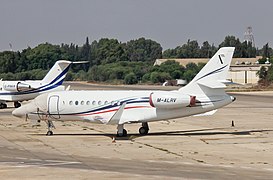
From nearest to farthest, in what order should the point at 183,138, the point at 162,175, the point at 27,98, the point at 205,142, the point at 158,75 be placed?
1. the point at 162,175
2. the point at 205,142
3. the point at 183,138
4. the point at 27,98
5. the point at 158,75

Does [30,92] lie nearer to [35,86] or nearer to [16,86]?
[35,86]

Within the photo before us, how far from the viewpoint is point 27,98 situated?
71625mm

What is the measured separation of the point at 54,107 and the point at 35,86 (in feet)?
103

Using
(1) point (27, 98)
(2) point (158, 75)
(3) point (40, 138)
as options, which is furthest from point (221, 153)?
(2) point (158, 75)

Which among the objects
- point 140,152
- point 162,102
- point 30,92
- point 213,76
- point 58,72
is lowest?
point 140,152

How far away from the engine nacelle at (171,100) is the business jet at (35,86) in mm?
32071

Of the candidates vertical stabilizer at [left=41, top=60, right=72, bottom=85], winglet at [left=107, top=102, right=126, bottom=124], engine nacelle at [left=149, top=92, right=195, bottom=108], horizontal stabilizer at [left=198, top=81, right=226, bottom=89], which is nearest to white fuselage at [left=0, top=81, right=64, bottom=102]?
vertical stabilizer at [left=41, top=60, right=72, bottom=85]

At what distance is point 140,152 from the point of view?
103 ft

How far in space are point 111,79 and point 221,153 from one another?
16387 cm

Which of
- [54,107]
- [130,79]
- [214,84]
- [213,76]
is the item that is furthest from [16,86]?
[130,79]

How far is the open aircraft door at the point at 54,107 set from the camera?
39625mm

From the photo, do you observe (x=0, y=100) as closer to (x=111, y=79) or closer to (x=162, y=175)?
(x=162, y=175)

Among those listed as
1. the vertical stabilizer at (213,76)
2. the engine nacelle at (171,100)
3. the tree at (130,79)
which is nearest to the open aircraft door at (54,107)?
the engine nacelle at (171,100)

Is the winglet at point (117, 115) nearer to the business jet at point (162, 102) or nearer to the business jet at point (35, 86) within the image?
the business jet at point (162, 102)
